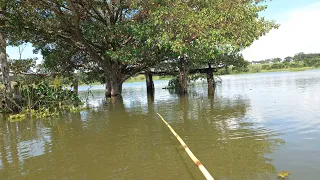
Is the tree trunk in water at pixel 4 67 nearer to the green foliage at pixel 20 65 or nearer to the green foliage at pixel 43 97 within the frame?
the green foliage at pixel 43 97

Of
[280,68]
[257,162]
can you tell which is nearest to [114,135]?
[257,162]

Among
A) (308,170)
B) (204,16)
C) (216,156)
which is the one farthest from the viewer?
(204,16)

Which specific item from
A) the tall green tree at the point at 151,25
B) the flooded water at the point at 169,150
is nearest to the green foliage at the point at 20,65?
the tall green tree at the point at 151,25

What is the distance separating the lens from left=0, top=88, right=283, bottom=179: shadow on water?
14.7 feet

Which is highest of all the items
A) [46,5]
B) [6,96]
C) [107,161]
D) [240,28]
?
[46,5]

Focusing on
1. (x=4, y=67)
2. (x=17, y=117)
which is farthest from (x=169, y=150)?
(x=4, y=67)

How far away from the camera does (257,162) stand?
4.61 meters

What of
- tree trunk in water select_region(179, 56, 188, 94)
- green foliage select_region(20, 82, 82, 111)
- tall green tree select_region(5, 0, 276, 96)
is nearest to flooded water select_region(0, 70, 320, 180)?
tall green tree select_region(5, 0, 276, 96)

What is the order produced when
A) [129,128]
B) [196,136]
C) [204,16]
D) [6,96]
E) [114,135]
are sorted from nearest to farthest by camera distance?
[196,136]
[114,135]
[129,128]
[204,16]
[6,96]

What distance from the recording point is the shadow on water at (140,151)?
4.49m

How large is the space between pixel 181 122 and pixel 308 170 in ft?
16.6

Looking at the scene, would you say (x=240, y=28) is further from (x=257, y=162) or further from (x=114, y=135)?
(x=257, y=162)

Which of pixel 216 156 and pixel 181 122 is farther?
pixel 181 122

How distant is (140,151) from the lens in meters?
5.76
